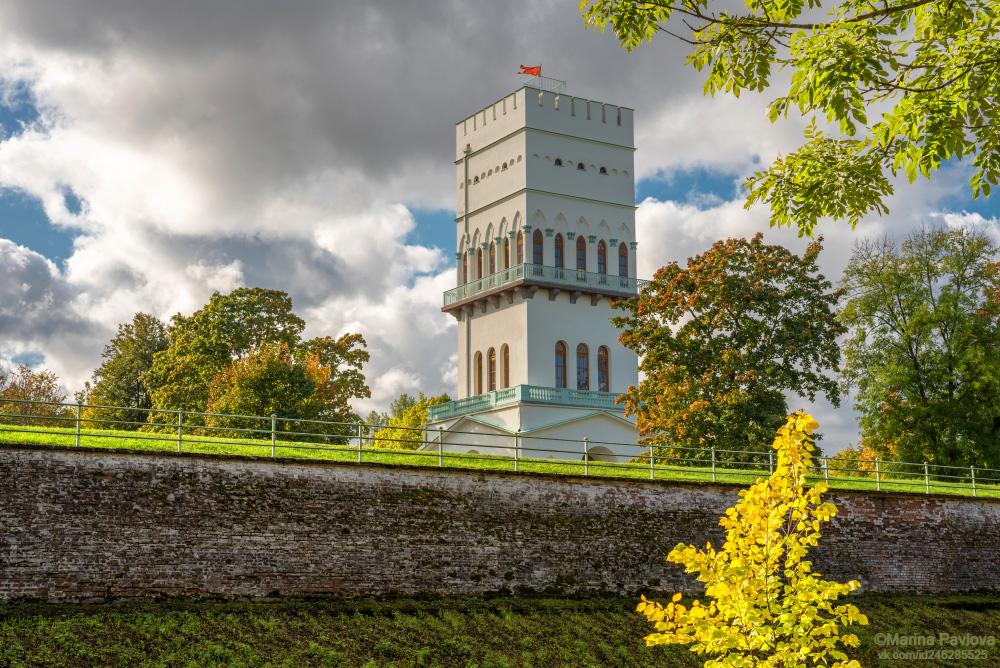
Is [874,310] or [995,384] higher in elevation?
[874,310]

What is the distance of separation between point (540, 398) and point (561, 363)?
8.36 ft

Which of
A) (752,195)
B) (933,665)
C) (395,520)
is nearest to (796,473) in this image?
(752,195)

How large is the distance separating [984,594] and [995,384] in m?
10.2

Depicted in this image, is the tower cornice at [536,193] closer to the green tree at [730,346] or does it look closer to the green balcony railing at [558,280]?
the green balcony railing at [558,280]

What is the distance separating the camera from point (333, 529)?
749 inches

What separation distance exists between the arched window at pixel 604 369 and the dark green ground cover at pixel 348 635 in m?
21.7

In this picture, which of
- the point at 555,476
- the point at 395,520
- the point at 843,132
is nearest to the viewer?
the point at 843,132

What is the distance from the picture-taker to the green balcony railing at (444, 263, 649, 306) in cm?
4138

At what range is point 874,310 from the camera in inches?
1432

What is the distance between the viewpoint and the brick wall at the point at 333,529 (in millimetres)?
17047

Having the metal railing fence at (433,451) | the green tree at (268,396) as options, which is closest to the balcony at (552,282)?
the metal railing fence at (433,451)

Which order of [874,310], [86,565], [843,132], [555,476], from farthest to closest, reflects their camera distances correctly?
1. [874,310]
2. [555,476]
3. [86,565]
4. [843,132]

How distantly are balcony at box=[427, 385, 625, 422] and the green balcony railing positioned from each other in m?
4.25

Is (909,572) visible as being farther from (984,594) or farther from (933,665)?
(933,665)
